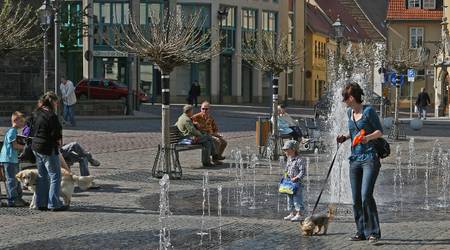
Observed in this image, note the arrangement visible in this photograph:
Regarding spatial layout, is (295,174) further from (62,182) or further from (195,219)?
(62,182)

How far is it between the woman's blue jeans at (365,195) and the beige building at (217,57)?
167 feet

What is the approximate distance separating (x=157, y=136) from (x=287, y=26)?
51.1m

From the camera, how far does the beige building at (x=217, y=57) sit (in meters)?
64.7

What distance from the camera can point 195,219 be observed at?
12281 mm

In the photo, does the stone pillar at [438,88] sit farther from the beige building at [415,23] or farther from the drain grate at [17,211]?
the drain grate at [17,211]

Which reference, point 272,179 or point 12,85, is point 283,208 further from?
point 12,85

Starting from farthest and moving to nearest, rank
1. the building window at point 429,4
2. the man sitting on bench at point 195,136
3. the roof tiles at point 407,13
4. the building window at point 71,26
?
the roof tiles at point 407,13 < the building window at point 429,4 < the building window at point 71,26 < the man sitting on bench at point 195,136

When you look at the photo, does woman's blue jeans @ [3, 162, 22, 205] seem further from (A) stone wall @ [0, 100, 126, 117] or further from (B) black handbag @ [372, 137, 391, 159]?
(A) stone wall @ [0, 100, 126, 117]

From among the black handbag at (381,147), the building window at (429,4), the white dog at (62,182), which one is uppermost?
the building window at (429,4)

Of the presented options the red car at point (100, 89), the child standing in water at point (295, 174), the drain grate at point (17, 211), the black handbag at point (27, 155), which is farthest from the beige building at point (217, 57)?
the child standing in water at point (295, 174)

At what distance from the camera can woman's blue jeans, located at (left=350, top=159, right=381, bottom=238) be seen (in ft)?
33.6

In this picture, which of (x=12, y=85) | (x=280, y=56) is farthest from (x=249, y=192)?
(x=12, y=85)

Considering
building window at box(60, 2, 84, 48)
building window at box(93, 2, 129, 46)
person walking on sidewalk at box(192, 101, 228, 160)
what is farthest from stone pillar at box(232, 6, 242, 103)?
person walking on sidewalk at box(192, 101, 228, 160)

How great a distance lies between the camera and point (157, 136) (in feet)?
95.6
